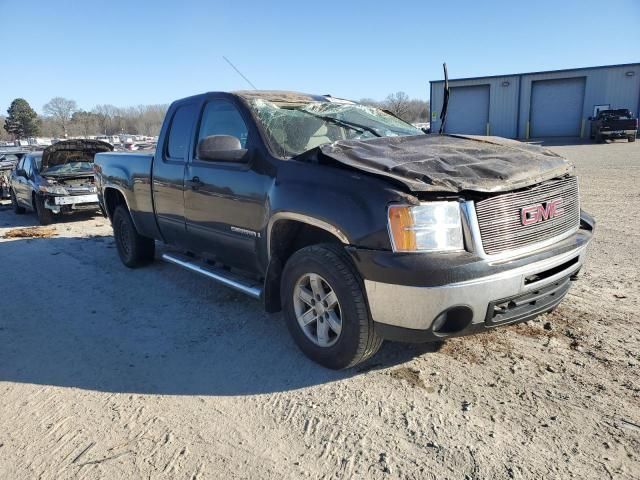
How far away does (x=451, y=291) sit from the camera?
2740 mm

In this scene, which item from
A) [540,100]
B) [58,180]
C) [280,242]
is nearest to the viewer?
[280,242]

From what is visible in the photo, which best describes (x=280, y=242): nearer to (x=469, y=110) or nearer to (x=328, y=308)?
(x=328, y=308)

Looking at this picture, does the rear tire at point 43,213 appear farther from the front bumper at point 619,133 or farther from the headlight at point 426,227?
the front bumper at point 619,133

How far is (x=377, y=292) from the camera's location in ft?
9.61

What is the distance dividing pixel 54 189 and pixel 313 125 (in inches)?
335

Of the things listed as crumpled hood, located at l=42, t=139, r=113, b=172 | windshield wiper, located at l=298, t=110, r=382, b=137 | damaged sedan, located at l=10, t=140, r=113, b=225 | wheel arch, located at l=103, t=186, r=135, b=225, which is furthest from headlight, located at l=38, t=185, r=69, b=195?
windshield wiper, located at l=298, t=110, r=382, b=137

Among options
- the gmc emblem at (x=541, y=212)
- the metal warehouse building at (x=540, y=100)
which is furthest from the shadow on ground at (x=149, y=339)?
the metal warehouse building at (x=540, y=100)

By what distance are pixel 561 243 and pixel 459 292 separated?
987 mm

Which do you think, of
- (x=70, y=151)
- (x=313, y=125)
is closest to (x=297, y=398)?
(x=313, y=125)

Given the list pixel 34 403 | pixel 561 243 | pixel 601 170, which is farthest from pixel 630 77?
pixel 34 403

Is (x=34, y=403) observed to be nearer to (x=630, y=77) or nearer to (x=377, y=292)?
(x=377, y=292)

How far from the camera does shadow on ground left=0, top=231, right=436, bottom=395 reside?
344 centimetres

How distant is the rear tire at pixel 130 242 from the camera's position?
20.5 ft

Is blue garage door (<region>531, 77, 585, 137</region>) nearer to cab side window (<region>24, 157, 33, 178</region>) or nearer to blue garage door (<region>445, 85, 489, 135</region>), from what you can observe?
blue garage door (<region>445, 85, 489, 135</region>)
